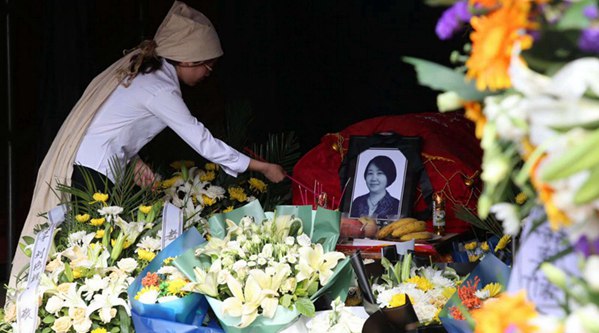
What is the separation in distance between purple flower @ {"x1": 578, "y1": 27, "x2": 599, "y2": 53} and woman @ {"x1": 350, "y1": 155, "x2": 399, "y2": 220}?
2.58m

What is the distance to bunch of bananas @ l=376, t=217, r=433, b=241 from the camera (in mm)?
3264

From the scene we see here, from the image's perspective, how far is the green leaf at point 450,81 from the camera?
A: 1.02 m

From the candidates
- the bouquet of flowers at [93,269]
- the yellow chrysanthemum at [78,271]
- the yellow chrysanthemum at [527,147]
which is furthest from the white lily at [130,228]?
the yellow chrysanthemum at [527,147]

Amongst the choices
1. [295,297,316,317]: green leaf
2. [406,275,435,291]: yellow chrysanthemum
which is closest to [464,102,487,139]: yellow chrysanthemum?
[295,297,316,317]: green leaf

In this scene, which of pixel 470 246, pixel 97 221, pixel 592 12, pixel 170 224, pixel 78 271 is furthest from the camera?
pixel 470 246

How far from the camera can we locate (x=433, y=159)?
11.8 feet

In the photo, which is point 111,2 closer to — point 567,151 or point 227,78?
point 227,78

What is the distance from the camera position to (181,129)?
136 inches

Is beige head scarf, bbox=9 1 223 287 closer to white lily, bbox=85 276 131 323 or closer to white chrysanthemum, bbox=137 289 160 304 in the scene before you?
white lily, bbox=85 276 131 323

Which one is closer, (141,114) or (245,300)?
(245,300)

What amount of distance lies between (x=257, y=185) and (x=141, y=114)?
0.52 metres

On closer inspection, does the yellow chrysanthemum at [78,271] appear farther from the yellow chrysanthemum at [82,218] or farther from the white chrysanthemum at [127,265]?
the yellow chrysanthemum at [82,218]

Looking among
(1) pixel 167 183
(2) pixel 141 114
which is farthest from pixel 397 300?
(2) pixel 141 114

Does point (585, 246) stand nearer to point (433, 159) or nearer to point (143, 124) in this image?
point (433, 159)
